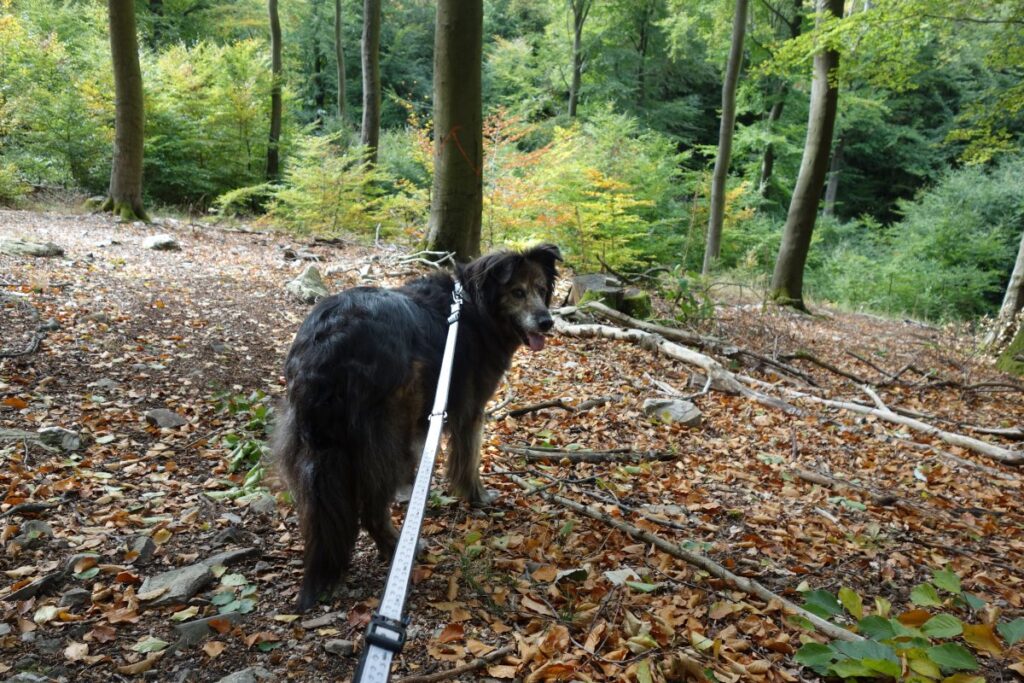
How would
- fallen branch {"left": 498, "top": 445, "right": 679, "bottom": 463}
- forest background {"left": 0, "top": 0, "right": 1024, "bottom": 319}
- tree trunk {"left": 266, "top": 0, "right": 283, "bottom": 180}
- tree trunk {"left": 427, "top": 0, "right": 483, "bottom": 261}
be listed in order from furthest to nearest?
tree trunk {"left": 266, "top": 0, "right": 283, "bottom": 180} → forest background {"left": 0, "top": 0, "right": 1024, "bottom": 319} → tree trunk {"left": 427, "top": 0, "right": 483, "bottom": 261} → fallen branch {"left": 498, "top": 445, "right": 679, "bottom": 463}

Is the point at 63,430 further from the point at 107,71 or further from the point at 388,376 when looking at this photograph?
the point at 107,71

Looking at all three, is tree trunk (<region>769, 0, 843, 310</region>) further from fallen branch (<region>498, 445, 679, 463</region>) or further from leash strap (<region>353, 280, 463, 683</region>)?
leash strap (<region>353, 280, 463, 683</region>)

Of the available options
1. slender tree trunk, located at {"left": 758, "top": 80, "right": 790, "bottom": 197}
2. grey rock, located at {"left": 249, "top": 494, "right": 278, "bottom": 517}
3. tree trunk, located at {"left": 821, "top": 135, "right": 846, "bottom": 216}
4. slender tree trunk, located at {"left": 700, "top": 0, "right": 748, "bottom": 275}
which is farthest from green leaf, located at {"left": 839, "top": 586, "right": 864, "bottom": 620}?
tree trunk, located at {"left": 821, "top": 135, "right": 846, "bottom": 216}

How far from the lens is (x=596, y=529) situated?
3.45 metres

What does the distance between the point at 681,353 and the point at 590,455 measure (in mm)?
2882

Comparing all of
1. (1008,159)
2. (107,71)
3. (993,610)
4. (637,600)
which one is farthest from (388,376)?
(1008,159)

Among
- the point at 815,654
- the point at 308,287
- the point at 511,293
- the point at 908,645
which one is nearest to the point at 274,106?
the point at 308,287

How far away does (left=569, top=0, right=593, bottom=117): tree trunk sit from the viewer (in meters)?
21.9

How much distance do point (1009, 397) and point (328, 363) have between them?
8.64m

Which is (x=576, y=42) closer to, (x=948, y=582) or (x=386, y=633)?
(x=948, y=582)

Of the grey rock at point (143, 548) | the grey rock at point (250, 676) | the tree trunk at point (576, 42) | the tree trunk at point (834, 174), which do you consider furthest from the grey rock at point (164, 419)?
the tree trunk at point (834, 174)

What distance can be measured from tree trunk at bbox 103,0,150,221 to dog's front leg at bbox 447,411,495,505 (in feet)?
32.4

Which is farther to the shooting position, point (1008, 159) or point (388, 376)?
point (1008, 159)

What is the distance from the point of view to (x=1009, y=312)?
9.93 m
